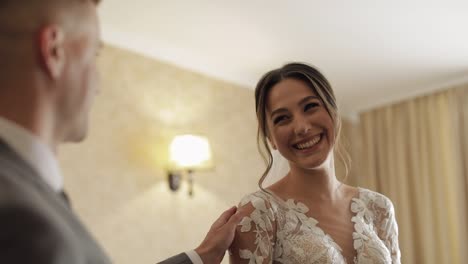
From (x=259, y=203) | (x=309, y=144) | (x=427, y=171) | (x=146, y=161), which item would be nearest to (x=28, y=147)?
(x=259, y=203)

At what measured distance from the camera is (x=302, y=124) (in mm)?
1294

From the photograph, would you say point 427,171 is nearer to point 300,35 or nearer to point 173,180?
point 300,35

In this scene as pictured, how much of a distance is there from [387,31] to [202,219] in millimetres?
1531

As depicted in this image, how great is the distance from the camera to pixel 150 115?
2.56 m

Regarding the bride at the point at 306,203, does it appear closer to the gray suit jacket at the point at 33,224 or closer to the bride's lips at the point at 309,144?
the bride's lips at the point at 309,144

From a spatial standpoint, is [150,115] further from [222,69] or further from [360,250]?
[360,250]

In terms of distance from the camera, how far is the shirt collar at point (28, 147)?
47cm

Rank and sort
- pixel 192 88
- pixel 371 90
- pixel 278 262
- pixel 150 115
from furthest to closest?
pixel 371 90 < pixel 192 88 < pixel 150 115 < pixel 278 262

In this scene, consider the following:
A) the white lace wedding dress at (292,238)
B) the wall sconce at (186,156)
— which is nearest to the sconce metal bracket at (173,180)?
the wall sconce at (186,156)

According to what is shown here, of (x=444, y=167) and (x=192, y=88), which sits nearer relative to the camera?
(x=192, y=88)

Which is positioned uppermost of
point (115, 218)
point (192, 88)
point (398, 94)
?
point (192, 88)

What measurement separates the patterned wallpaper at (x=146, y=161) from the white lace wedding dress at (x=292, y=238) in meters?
1.22

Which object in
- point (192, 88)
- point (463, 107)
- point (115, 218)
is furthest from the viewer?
point (463, 107)

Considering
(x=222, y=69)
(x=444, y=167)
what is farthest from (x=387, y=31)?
(x=444, y=167)
